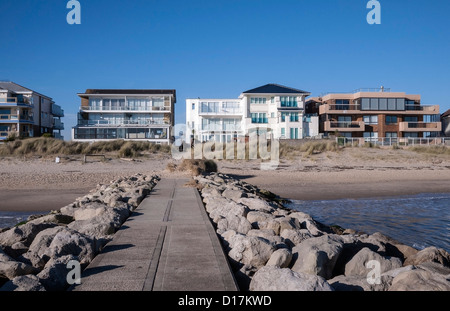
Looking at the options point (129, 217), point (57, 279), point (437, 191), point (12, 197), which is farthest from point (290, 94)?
point (57, 279)

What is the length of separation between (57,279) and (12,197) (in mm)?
13246

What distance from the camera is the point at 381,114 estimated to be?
180ft

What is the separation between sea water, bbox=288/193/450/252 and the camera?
9859mm

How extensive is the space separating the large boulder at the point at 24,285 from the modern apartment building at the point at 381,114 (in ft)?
172

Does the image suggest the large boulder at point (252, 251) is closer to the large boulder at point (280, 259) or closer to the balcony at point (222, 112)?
the large boulder at point (280, 259)

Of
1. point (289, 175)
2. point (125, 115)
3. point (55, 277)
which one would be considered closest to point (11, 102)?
point (125, 115)

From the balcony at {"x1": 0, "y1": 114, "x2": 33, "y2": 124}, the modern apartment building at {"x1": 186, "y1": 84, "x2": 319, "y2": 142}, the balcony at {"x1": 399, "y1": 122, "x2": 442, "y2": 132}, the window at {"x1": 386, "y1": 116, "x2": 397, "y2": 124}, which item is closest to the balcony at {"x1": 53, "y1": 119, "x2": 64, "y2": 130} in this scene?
the balcony at {"x1": 0, "y1": 114, "x2": 33, "y2": 124}

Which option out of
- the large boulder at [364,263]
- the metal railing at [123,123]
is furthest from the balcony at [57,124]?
the large boulder at [364,263]

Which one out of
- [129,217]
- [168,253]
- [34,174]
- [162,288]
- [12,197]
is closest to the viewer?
[162,288]

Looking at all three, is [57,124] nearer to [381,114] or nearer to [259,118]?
[259,118]

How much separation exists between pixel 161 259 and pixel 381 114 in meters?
54.7

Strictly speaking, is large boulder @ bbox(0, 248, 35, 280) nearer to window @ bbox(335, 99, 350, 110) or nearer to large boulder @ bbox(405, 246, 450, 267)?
large boulder @ bbox(405, 246, 450, 267)
